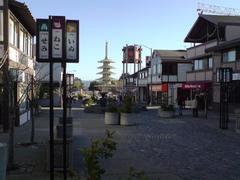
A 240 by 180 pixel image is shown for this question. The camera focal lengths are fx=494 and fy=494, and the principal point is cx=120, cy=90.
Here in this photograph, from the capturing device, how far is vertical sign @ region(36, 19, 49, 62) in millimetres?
8695

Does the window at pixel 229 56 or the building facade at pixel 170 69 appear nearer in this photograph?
the window at pixel 229 56

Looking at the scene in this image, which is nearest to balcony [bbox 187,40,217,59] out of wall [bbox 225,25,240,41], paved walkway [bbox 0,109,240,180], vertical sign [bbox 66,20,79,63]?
wall [bbox 225,25,240,41]

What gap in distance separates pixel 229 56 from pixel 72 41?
113ft

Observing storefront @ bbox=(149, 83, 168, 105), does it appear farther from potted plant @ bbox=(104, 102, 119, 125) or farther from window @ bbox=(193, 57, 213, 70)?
potted plant @ bbox=(104, 102, 119, 125)

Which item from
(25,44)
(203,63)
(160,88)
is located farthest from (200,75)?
(25,44)

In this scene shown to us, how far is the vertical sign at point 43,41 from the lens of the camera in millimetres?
8695

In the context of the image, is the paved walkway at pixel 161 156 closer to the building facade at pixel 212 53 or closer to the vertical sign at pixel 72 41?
the vertical sign at pixel 72 41

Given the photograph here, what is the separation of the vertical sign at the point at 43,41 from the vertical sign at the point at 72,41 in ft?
1.20

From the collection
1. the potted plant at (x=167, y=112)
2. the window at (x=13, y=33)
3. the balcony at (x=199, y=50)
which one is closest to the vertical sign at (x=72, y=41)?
the window at (x=13, y=33)

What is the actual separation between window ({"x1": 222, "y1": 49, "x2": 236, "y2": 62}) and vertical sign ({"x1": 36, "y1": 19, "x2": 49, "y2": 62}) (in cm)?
3339

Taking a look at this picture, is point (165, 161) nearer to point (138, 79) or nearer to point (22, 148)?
point (22, 148)

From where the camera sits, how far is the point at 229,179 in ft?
35.3

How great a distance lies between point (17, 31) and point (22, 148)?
41.9 feet

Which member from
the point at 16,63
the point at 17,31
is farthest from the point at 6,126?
the point at 17,31
